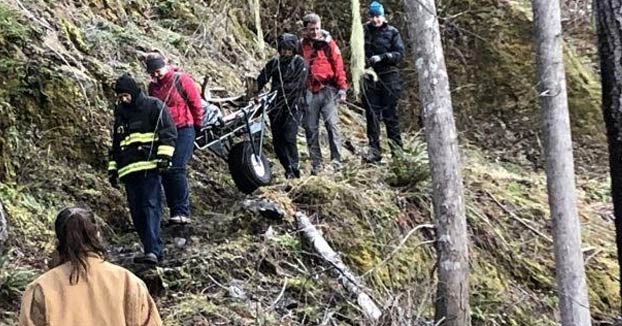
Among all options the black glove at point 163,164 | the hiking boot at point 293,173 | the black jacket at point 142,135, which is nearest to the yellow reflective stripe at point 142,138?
the black jacket at point 142,135

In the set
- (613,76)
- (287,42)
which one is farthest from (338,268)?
(613,76)

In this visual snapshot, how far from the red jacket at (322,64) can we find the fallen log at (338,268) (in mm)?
1900

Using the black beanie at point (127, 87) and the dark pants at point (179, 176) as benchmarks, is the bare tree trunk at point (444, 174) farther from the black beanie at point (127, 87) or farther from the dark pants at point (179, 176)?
the black beanie at point (127, 87)

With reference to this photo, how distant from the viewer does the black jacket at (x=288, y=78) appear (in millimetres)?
10031

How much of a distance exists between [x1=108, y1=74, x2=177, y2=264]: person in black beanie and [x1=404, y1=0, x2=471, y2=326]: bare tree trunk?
240cm

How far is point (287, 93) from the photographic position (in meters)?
10.2

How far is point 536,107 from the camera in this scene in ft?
52.4

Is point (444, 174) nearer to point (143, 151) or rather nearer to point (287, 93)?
point (287, 93)

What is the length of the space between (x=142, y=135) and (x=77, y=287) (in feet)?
12.4

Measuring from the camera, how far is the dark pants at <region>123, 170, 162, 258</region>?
8234mm

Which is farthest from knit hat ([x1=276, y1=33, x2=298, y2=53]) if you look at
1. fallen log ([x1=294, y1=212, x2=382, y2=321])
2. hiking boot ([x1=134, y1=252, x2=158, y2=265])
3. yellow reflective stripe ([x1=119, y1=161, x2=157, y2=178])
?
hiking boot ([x1=134, y1=252, x2=158, y2=265])

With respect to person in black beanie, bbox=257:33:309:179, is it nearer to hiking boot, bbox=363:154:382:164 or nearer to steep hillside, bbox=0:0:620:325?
steep hillside, bbox=0:0:620:325

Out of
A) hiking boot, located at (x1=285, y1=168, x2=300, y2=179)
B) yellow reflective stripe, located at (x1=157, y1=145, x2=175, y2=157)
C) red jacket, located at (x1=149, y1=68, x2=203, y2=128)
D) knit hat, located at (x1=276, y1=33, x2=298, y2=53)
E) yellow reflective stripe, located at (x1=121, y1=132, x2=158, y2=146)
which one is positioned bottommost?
hiking boot, located at (x1=285, y1=168, x2=300, y2=179)

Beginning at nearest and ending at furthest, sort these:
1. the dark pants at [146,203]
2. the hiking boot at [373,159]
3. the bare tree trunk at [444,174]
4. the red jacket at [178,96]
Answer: the dark pants at [146,203] → the bare tree trunk at [444,174] → the red jacket at [178,96] → the hiking boot at [373,159]
